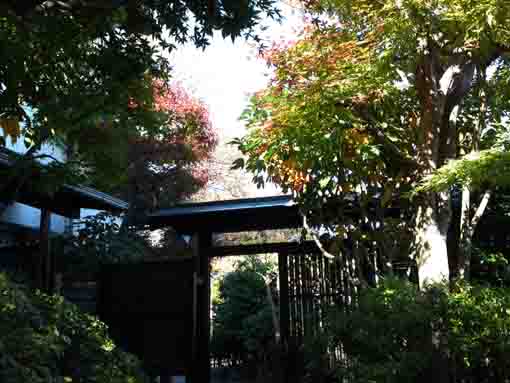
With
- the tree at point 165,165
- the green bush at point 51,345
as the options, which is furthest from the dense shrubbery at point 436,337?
the tree at point 165,165

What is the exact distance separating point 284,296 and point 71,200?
3.38 meters

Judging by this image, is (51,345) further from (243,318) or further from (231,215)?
(243,318)

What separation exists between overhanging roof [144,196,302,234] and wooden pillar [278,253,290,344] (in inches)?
22.1

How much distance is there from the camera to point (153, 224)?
8406 mm

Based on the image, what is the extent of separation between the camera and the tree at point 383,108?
5105mm

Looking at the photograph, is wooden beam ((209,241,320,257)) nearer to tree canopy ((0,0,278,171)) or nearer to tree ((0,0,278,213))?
tree ((0,0,278,213))

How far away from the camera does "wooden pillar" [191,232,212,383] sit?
7.46m

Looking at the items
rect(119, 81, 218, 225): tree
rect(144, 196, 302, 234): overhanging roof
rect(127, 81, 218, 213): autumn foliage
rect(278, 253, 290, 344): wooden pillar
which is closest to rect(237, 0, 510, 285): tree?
rect(144, 196, 302, 234): overhanging roof

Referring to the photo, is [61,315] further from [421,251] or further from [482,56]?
[482,56]

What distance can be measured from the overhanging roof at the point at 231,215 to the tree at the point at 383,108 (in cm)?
80

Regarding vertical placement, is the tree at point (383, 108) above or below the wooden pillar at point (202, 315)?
above

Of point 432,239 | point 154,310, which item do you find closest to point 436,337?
point 432,239

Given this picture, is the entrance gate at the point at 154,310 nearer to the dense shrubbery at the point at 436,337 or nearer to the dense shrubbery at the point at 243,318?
the dense shrubbery at the point at 436,337

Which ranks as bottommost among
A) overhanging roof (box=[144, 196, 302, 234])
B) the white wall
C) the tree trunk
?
the tree trunk
